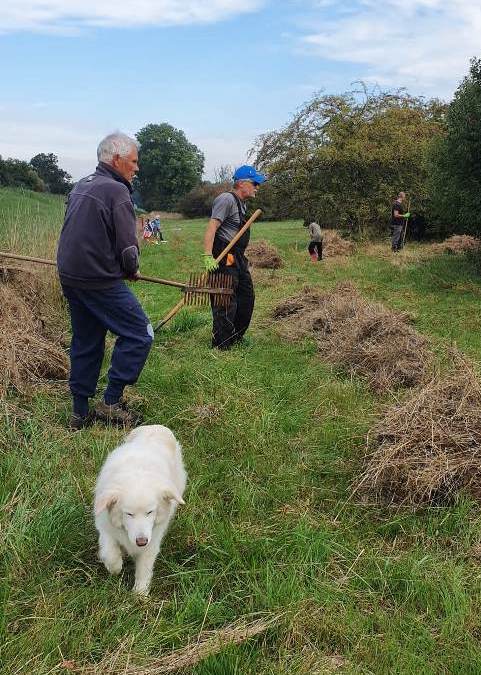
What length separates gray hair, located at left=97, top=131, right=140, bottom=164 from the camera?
4.66 metres

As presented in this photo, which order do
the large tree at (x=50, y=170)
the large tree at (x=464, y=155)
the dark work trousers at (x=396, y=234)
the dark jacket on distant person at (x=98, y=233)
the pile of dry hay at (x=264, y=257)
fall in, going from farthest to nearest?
the large tree at (x=50, y=170), the dark work trousers at (x=396, y=234), the pile of dry hay at (x=264, y=257), the large tree at (x=464, y=155), the dark jacket on distant person at (x=98, y=233)

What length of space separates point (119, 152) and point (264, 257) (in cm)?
1455

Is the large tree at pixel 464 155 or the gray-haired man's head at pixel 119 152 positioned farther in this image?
the large tree at pixel 464 155

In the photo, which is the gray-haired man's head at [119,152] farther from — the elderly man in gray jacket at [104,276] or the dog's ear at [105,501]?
the dog's ear at [105,501]

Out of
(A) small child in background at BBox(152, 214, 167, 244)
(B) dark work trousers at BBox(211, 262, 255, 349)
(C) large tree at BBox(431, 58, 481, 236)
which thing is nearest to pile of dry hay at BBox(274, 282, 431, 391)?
(B) dark work trousers at BBox(211, 262, 255, 349)

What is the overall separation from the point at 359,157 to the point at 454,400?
21.6 meters

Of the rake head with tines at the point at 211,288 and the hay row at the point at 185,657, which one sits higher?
the rake head with tines at the point at 211,288

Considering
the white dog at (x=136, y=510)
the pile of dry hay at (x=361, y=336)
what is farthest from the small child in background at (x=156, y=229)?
the white dog at (x=136, y=510)

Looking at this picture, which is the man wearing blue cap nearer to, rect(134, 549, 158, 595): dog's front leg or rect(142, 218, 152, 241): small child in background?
rect(134, 549, 158, 595): dog's front leg

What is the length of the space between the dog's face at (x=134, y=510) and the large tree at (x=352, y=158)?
76.5 feet

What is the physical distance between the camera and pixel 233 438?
4664 millimetres

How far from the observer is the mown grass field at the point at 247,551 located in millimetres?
2580

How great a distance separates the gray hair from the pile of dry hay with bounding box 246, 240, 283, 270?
44.7 ft

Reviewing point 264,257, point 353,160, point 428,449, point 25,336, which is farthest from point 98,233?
point 353,160
